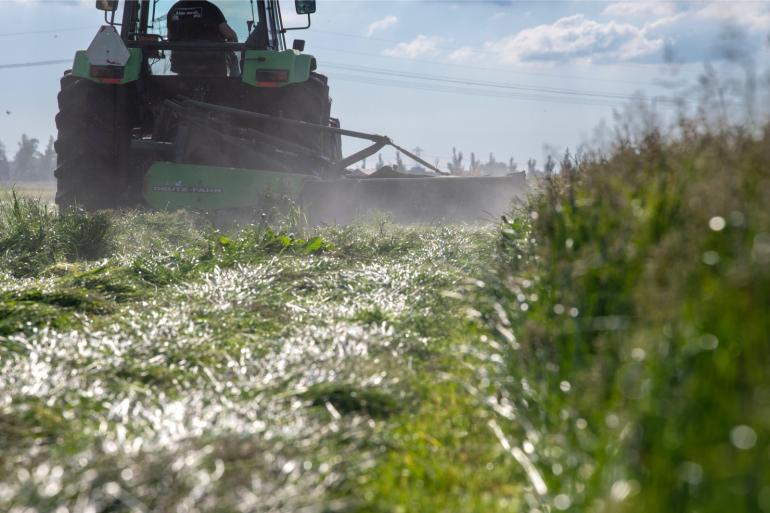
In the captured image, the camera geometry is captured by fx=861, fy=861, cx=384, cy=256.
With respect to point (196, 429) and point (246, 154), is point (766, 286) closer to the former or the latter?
point (196, 429)

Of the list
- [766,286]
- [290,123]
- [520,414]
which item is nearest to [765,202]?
[766,286]

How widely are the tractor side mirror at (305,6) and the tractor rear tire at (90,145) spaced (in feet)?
6.58

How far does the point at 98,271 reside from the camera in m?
4.36

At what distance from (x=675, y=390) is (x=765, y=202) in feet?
1.28

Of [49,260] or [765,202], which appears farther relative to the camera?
[49,260]

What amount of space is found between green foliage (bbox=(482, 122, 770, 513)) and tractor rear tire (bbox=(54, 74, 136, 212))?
6797 mm

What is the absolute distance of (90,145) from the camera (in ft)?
28.3

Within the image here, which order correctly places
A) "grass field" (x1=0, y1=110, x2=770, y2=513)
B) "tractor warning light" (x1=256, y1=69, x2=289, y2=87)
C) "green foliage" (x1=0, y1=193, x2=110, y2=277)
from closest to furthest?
"grass field" (x1=0, y1=110, x2=770, y2=513) < "green foliage" (x1=0, y1=193, x2=110, y2=277) < "tractor warning light" (x1=256, y1=69, x2=289, y2=87)

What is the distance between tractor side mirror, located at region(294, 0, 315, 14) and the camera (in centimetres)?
879

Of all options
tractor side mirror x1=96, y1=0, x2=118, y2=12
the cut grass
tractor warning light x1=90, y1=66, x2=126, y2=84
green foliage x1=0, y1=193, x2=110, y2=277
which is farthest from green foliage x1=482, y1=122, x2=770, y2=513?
tractor side mirror x1=96, y1=0, x2=118, y2=12

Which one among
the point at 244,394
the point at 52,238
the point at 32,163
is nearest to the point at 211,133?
the point at 52,238

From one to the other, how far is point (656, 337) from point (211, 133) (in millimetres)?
7612

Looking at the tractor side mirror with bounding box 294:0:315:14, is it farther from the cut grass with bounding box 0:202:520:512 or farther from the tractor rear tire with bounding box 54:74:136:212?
the cut grass with bounding box 0:202:520:512

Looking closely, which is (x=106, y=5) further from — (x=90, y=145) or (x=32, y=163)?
(x=32, y=163)
